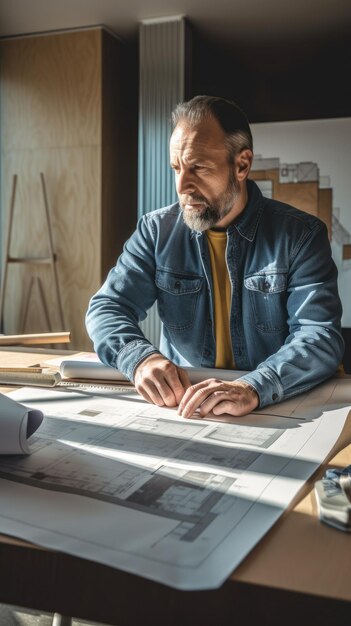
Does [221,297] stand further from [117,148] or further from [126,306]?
[117,148]

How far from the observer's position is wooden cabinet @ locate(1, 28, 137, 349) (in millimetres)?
4629

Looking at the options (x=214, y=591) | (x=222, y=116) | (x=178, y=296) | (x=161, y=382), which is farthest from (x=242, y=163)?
(x=214, y=591)

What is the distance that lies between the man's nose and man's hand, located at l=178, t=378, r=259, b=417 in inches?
26.1

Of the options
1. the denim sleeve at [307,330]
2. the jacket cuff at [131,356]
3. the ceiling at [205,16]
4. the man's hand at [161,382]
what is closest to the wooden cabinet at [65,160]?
the ceiling at [205,16]

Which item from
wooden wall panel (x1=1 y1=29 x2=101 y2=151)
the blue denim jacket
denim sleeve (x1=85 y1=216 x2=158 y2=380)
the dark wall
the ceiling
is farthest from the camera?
the dark wall

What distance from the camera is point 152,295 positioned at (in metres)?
1.64

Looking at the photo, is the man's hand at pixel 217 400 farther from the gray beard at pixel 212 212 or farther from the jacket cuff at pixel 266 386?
the gray beard at pixel 212 212

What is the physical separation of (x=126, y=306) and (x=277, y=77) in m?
4.36

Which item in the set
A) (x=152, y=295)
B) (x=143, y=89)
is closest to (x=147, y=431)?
(x=152, y=295)

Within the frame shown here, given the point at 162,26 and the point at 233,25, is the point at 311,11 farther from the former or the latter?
the point at 162,26

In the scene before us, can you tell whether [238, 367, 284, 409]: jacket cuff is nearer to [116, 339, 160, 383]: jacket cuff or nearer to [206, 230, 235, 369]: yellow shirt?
[116, 339, 160, 383]: jacket cuff

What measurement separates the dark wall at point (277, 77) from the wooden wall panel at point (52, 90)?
0.89m

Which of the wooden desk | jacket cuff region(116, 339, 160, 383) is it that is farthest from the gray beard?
the wooden desk

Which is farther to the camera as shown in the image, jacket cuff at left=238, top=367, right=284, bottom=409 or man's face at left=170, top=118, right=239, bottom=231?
man's face at left=170, top=118, right=239, bottom=231
